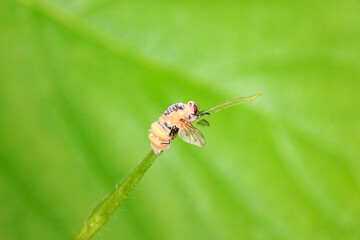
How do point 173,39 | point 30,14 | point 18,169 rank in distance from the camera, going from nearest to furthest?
point 18,169 → point 30,14 → point 173,39

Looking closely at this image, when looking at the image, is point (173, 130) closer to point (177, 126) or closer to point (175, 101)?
point (177, 126)

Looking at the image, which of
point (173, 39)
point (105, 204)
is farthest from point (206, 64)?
point (105, 204)

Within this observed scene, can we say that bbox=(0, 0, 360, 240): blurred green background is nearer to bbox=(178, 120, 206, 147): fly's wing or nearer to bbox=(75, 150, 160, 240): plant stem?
bbox=(178, 120, 206, 147): fly's wing

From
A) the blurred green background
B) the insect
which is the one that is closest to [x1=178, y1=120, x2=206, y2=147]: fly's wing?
the insect

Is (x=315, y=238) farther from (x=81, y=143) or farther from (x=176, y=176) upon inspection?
(x=81, y=143)

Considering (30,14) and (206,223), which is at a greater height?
(30,14)

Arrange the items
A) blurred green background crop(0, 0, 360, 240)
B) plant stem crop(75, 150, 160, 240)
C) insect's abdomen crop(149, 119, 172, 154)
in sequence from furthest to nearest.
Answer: blurred green background crop(0, 0, 360, 240)
insect's abdomen crop(149, 119, 172, 154)
plant stem crop(75, 150, 160, 240)

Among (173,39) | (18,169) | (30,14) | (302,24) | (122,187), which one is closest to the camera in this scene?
(122,187)
